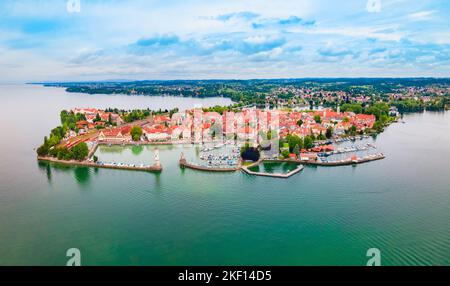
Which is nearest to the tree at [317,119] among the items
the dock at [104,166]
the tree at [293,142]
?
the tree at [293,142]

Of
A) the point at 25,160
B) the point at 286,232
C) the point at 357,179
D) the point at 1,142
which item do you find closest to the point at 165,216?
the point at 286,232

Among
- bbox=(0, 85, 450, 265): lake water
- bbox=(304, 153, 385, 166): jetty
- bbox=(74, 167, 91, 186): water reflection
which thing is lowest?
bbox=(0, 85, 450, 265): lake water

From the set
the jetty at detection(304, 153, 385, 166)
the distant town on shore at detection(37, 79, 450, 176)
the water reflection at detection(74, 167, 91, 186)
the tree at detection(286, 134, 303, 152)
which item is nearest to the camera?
the water reflection at detection(74, 167, 91, 186)

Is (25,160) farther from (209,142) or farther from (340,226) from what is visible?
(340,226)

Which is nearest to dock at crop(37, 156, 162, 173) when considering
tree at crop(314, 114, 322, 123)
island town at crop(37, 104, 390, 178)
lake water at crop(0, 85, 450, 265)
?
island town at crop(37, 104, 390, 178)

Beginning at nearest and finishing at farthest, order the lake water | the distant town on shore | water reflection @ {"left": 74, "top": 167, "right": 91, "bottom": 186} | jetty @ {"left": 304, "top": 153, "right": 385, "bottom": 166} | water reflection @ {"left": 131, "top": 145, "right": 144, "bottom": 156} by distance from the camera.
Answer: the lake water → water reflection @ {"left": 74, "top": 167, "right": 91, "bottom": 186} → jetty @ {"left": 304, "top": 153, "right": 385, "bottom": 166} → the distant town on shore → water reflection @ {"left": 131, "top": 145, "right": 144, "bottom": 156}

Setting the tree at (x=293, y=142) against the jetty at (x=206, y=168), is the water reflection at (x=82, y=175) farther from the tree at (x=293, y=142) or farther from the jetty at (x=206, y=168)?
the tree at (x=293, y=142)

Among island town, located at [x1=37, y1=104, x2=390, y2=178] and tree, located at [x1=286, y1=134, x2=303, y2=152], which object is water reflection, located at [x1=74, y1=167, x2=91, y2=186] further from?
tree, located at [x1=286, y1=134, x2=303, y2=152]
